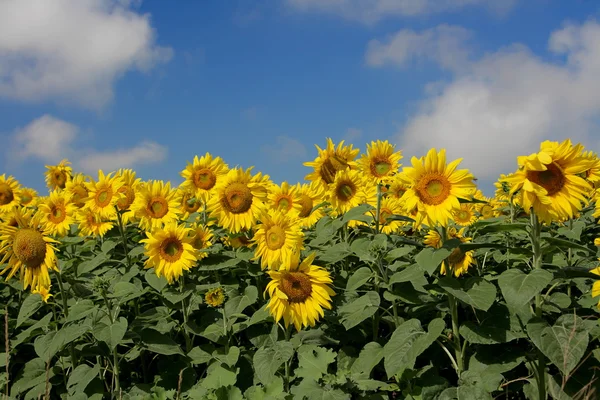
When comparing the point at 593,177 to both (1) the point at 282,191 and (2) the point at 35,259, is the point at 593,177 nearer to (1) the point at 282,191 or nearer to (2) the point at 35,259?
(1) the point at 282,191

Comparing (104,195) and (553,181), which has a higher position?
(104,195)

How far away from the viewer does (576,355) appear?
12.4ft

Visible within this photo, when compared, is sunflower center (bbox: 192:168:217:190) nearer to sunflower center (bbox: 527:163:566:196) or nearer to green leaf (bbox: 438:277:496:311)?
green leaf (bbox: 438:277:496:311)

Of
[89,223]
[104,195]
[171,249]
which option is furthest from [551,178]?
[89,223]

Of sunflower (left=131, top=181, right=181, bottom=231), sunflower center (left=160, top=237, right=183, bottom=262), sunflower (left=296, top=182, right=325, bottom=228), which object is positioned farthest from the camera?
sunflower (left=296, top=182, right=325, bottom=228)

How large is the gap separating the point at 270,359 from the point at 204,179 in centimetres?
279

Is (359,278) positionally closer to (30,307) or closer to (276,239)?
(276,239)

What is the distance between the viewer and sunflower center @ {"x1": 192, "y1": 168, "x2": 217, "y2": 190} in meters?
6.84

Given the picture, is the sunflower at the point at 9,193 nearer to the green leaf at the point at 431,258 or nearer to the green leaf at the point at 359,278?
the green leaf at the point at 359,278

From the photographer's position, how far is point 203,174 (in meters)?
6.87

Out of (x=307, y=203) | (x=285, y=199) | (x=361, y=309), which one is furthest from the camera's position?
(x=307, y=203)

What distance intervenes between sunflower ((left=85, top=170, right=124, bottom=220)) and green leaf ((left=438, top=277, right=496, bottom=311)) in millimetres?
4330

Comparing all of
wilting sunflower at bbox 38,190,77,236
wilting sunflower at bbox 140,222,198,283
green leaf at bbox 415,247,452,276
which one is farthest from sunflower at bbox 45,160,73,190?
green leaf at bbox 415,247,452,276

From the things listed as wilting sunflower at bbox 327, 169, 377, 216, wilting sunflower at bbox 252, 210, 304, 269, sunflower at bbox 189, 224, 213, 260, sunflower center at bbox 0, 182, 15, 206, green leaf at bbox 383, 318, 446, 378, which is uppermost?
sunflower center at bbox 0, 182, 15, 206
